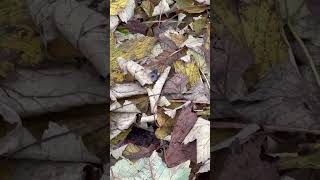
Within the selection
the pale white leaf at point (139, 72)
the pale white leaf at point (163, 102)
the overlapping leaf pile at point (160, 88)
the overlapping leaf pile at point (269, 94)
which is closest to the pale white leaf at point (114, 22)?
the overlapping leaf pile at point (160, 88)

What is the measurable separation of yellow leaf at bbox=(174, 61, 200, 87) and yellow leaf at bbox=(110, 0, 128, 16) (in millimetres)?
214

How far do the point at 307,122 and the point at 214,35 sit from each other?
33cm

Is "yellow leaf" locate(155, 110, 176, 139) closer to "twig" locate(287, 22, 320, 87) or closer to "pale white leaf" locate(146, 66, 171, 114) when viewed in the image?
"pale white leaf" locate(146, 66, 171, 114)

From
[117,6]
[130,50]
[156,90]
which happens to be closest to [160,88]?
[156,90]

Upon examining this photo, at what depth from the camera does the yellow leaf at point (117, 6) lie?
158 cm

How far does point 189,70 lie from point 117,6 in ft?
Answer: 0.86

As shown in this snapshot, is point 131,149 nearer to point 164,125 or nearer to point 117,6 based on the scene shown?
point 164,125

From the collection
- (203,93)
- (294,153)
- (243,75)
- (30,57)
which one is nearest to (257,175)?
(294,153)

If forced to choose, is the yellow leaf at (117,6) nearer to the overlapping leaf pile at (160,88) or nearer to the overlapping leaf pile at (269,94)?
the overlapping leaf pile at (160,88)

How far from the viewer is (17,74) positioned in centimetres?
125

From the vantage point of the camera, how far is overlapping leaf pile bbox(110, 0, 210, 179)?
1389 millimetres

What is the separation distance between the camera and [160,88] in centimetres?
148

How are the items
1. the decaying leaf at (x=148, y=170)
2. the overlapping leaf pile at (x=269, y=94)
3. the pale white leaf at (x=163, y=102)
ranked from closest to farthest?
the overlapping leaf pile at (x=269, y=94), the decaying leaf at (x=148, y=170), the pale white leaf at (x=163, y=102)

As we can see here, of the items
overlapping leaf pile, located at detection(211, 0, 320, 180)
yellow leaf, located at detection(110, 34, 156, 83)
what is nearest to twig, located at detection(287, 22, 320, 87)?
overlapping leaf pile, located at detection(211, 0, 320, 180)
